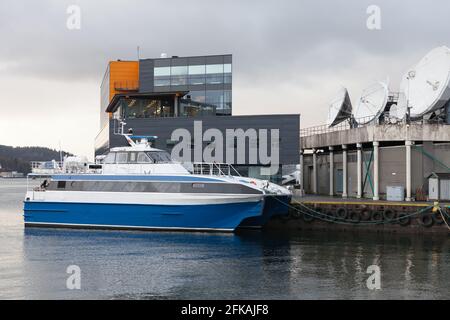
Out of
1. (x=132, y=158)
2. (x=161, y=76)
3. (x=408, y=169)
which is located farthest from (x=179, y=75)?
(x=408, y=169)

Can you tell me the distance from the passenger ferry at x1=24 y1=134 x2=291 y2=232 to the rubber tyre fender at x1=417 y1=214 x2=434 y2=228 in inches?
341

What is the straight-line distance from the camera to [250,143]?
6191 centimetres

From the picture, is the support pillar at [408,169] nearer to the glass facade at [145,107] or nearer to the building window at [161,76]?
the glass facade at [145,107]

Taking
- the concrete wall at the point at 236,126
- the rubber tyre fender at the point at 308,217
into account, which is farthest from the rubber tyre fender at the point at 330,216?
the concrete wall at the point at 236,126

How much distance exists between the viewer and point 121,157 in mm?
38219

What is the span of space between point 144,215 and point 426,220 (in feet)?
60.4

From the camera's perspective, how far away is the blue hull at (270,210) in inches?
1417

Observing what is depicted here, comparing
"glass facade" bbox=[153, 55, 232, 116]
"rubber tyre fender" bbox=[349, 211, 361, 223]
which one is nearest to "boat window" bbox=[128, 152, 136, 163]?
"rubber tyre fender" bbox=[349, 211, 361, 223]

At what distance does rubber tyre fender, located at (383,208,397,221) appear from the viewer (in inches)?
1427

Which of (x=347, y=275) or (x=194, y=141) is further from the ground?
(x=194, y=141)

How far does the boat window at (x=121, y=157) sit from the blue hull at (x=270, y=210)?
926 cm
